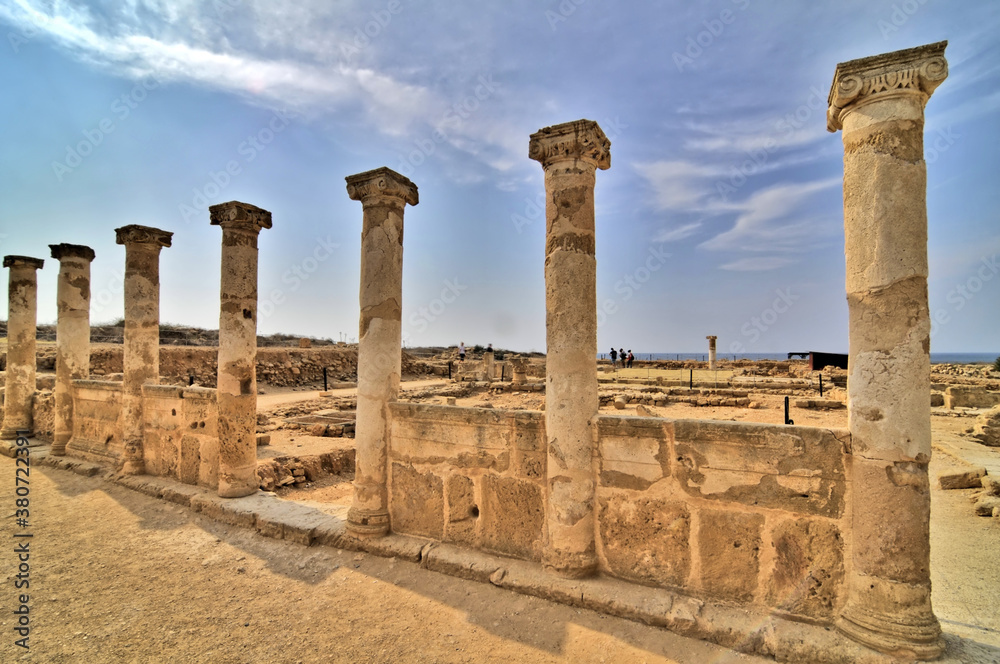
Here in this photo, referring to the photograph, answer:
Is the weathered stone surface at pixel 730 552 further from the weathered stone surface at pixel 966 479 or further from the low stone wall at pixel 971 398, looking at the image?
the low stone wall at pixel 971 398

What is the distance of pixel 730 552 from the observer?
3.47 metres

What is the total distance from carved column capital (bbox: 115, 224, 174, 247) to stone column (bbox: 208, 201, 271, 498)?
1.92m

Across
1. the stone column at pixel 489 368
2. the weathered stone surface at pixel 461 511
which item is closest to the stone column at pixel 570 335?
the weathered stone surface at pixel 461 511

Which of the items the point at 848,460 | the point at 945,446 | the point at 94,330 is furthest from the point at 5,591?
the point at 94,330

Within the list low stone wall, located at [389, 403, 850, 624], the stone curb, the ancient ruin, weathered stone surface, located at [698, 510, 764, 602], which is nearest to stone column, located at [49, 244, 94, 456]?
the ancient ruin

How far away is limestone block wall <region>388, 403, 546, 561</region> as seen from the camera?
4199 mm

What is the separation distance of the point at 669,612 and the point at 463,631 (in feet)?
4.85

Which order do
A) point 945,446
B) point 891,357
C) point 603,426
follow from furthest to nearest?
point 945,446
point 603,426
point 891,357

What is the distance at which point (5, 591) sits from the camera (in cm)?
401

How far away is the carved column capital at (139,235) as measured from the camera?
293 inches

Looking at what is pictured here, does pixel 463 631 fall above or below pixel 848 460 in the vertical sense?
below

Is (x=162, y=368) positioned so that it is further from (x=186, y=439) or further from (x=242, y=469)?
(x=242, y=469)

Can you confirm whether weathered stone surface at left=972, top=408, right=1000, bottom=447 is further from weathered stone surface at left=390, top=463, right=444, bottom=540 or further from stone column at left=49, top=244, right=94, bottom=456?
stone column at left=49, top=244, right=94, bottom=456

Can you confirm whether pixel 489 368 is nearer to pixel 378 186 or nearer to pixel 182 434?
pixel 182 434
